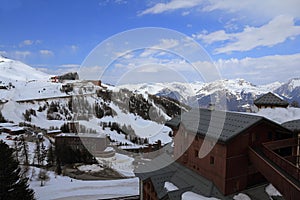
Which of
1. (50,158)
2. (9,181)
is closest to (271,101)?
(9,181)

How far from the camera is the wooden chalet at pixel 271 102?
16.8m

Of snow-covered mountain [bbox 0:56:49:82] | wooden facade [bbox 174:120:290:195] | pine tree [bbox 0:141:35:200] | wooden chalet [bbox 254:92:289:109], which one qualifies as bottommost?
pine tree [bbox 0:141:35:200]

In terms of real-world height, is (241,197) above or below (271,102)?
below

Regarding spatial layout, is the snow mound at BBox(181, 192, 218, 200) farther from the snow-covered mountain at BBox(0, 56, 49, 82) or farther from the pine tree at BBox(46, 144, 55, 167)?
the snow-covered mountain at BBox(0, 56, 49, 82)

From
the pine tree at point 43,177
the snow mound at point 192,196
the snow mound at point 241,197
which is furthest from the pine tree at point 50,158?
the snow mound at point 241,197

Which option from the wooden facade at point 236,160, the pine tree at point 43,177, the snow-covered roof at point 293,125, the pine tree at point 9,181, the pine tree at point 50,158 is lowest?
the pine tree at point 50,158

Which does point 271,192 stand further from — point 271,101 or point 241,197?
point 271,101

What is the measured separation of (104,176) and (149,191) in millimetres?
18710

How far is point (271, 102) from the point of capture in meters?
17.2

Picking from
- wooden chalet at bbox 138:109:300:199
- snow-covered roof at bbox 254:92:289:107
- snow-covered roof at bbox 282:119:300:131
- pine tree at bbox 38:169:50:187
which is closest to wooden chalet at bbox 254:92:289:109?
snow-covered roof at bbox 254:92:289:107

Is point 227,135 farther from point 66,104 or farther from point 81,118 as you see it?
point 66,104

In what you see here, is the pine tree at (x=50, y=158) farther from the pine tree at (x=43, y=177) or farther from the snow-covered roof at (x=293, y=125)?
the snow-covered roof at (x=293, y=125)

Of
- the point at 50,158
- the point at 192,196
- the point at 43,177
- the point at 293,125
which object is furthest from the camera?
the point at 50,158

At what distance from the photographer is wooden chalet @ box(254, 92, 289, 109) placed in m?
16.8
